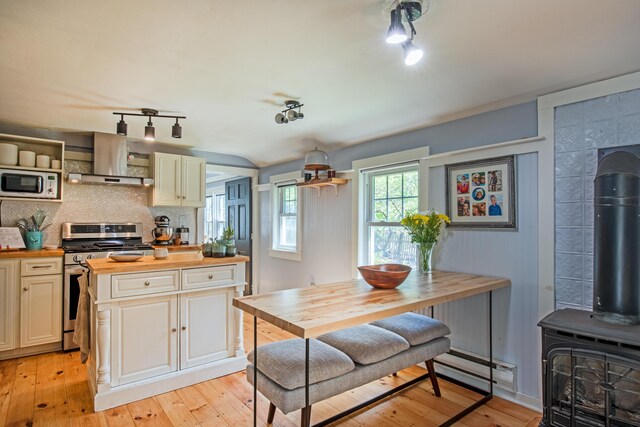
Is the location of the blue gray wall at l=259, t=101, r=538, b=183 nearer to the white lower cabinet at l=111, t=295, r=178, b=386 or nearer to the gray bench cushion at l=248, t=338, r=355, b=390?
the gray bench cushion at l=248, t=338, r=355, b=390

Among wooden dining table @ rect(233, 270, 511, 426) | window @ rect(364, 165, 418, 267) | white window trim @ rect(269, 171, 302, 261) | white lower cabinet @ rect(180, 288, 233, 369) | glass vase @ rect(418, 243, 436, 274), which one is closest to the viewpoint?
wooden dining table @ rect(233, 270, 511, 426)

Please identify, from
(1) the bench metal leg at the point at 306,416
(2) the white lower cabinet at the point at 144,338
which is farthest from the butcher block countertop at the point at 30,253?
(1) the bench metal leg at the point at 306,416

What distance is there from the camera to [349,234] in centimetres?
A: 382

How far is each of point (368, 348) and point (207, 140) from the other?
3294 mm

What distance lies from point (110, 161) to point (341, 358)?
3.63 m

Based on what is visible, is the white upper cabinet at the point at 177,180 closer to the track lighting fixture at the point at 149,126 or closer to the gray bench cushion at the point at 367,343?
the track lighting fixture at the point at 149,126

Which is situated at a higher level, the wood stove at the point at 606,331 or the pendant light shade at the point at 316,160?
the pendant light shade at the point at 316,160

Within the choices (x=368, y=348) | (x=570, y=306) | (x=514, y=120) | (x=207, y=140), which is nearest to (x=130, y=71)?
(x=207, y=140)

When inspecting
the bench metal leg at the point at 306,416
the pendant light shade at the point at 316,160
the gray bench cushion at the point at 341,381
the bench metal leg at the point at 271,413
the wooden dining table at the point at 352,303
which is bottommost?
A: the bench metal leg at the point at 271,413

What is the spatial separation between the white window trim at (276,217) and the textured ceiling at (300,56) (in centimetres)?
148

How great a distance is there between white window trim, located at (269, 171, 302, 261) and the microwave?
2.52m

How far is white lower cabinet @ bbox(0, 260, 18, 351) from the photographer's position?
3188 millimetres

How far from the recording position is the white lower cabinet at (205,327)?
8.91ft

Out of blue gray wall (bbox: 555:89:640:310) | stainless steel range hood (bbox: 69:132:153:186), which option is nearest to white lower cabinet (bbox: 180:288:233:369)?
stainless steel range hood (bbox: 69:132:153:186)
